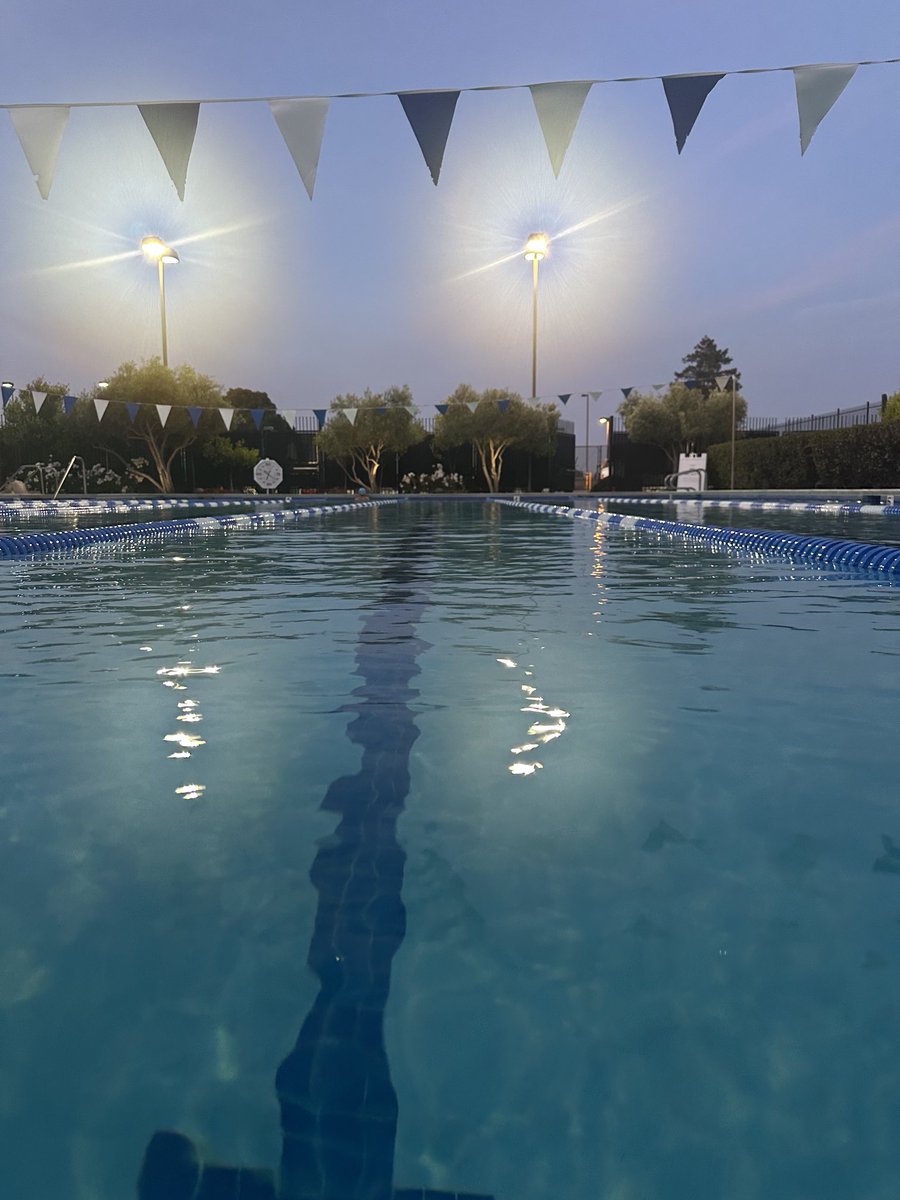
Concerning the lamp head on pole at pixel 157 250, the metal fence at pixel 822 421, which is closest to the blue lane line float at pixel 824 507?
the metal fence at pixel 822 421

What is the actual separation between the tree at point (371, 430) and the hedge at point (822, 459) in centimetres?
1260

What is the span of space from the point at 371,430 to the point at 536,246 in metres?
9.77

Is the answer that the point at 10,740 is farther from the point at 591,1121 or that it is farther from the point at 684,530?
the point at 684,530

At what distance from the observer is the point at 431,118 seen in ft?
23.7

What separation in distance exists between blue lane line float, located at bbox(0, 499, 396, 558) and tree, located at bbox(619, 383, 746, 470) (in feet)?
64.8

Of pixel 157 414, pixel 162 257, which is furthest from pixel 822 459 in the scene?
pixel 162 257

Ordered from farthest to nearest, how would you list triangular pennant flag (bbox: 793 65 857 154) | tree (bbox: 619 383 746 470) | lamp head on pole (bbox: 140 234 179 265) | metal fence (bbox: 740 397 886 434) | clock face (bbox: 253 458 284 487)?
tree (bbox: 619 383 746 470), lamp head on pole (bbox: 140 234 179 265), clock face (bbox: 253 458 284 487), metal fence (bbox: 740 397 886 434), triangular pennant flag (bbox: 793 65 857 154)

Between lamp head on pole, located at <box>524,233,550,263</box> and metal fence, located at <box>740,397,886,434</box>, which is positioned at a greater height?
lamp head on pole, located at <box>524,233,550,263</box>

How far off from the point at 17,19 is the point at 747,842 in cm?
1539

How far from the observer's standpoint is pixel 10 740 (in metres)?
2.88

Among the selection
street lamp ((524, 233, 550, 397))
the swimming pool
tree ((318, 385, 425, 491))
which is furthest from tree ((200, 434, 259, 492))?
the swimming pool

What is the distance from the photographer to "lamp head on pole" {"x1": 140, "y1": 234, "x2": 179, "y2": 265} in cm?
3228

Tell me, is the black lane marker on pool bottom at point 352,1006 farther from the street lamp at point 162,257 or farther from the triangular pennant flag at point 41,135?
the street lamp at point 162,257

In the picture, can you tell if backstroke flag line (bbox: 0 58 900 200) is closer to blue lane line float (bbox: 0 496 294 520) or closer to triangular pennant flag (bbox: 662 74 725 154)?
triangular pennant flag (bbox: 662 74 725 154)
